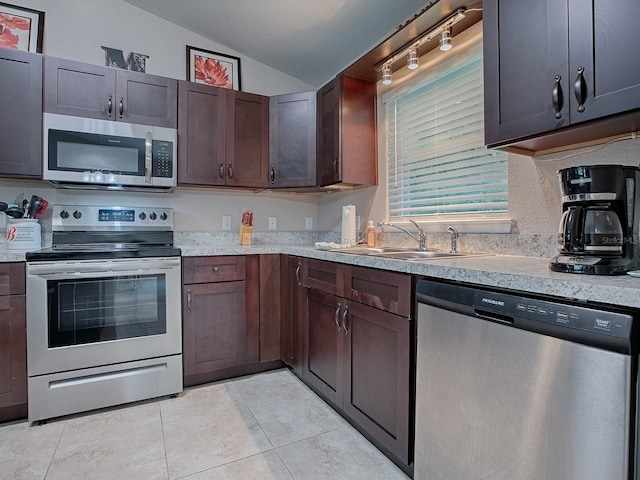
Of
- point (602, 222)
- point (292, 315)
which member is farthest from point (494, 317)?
point (292, 315)

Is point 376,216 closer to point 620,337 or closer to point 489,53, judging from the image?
point 489,53

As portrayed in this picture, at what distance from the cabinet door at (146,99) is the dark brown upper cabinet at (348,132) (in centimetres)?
108

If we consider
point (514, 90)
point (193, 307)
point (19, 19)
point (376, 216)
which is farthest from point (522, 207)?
point (19, 19)

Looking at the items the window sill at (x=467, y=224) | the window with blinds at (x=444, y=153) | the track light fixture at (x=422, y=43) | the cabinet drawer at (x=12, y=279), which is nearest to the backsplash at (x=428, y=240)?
the window sill at (x=467, y=224)

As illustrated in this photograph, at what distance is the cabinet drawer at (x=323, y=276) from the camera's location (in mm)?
1856

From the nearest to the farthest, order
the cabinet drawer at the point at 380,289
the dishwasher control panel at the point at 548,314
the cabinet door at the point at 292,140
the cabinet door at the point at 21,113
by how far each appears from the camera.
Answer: the dishwasher control panel at the point at 548,314
the cabinet drawer at the point at 380,289
the cabinet door at the point at 21,113
the cabinet door at the point at 292,140

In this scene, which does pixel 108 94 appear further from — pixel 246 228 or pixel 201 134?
pixel 246 228

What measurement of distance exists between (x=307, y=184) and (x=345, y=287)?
3.94 feet

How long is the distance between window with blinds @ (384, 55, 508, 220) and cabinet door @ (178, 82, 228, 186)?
4.09ft

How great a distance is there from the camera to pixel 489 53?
1.43 meters

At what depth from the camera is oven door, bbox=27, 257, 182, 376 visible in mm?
1900

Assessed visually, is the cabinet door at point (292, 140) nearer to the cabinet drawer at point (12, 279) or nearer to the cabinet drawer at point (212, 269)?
the cabinet drawer at point (212, 269)

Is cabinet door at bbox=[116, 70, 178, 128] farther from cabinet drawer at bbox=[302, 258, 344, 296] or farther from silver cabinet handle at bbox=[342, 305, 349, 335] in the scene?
silver cabinet handle at bbox=[342, 305, 349, 335]

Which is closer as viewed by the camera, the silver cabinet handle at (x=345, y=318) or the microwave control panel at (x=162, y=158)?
the silver cabinet handle at (x=345, y=318)
